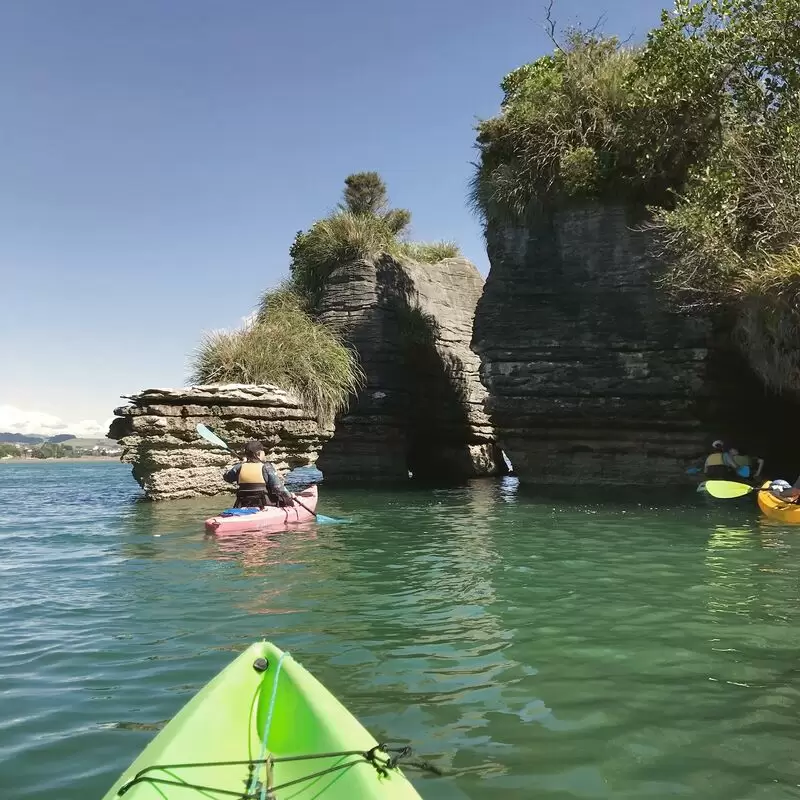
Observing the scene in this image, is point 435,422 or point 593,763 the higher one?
point 435,422

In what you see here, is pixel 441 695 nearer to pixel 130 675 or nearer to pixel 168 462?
pixel 130 675

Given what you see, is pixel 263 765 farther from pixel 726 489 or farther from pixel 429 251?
pixel 429 251

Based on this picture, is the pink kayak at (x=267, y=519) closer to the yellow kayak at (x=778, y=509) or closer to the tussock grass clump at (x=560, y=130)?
the yellow kayak at (x=778, y=509)

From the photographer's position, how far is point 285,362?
16312 millimetres


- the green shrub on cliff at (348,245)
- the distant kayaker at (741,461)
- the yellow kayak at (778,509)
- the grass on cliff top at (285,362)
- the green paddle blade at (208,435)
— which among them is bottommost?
the yellow kayak at (778,509)

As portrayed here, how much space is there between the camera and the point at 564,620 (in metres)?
5.20

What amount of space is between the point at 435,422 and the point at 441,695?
1833 centimetres

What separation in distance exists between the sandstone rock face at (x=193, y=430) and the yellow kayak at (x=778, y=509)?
29.3ft

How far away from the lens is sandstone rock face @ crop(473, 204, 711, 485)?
14688 millimetres

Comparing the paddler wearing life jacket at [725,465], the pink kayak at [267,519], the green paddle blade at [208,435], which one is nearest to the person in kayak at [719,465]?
the paddler wearing life jacket at [725,465]

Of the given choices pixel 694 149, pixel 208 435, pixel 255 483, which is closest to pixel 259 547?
pixel 255 483

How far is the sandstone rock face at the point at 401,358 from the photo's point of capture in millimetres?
19328

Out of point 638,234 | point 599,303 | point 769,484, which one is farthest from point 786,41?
point 769,484

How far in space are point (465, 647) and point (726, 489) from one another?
8.89 metres
